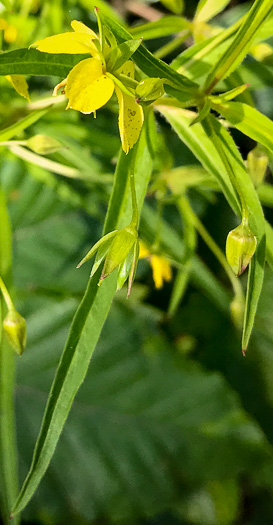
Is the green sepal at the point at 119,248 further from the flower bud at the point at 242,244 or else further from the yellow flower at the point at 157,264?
the yellow flower at the point at 157,264

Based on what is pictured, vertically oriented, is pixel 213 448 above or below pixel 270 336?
Answer: below

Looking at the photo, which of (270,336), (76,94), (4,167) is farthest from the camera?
(270,336)

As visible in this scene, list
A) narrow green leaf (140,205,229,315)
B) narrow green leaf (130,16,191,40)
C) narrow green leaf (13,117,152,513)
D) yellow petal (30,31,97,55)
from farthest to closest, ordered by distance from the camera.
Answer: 1. narrow green leaf (140,205,229,315)
2. narrow green leaf (130,16,191,40)
3. narrow green leaf (13,117,152,513)
4. yellow petal (30,31,97,55)

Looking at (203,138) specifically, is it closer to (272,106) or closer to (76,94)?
(76,94)

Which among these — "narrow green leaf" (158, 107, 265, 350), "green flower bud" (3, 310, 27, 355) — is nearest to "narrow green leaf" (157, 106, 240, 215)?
"narrow green leaf" (158, 107, 265, 350)

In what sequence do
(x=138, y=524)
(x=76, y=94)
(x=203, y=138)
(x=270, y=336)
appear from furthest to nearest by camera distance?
(x=138, y=524) → (x=270, y=336) → (x=203, y=138) → (x=76, y=94)

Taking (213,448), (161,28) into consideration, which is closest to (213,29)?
(161,28)

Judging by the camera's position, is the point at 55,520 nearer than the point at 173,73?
No

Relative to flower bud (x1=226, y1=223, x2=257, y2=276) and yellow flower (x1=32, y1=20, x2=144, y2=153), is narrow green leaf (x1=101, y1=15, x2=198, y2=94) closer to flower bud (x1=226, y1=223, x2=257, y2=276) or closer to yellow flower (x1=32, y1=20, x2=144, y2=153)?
yellow flower (x1=32, y1=20, x2=144, y2=153)

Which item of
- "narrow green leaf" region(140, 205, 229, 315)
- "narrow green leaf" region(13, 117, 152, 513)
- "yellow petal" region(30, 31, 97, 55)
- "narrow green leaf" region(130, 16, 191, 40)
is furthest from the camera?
"narrow green leaf" region(140, 205, 229, 315)
